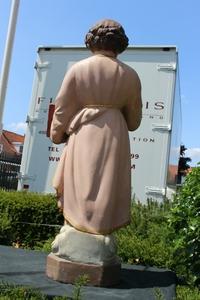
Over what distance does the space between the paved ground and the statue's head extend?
7.11ft

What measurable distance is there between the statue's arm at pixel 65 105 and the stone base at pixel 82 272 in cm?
122

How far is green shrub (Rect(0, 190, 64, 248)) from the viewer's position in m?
8.57

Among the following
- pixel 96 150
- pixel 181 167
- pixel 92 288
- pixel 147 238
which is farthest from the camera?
pixel 181 167

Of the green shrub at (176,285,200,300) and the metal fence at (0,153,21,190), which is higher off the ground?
the metal fence at (0,153,21,190)

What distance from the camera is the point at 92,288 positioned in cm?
427

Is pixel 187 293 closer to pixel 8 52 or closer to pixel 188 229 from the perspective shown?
pixel 188 229

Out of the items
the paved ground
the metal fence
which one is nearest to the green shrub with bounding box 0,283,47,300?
the paved ground

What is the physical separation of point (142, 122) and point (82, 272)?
17.3 ft

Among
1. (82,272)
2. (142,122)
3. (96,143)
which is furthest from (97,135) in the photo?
(142,122)

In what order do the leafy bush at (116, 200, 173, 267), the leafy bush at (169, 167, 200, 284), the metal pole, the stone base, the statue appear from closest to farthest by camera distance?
the stone base
the statue
the leafy bush at (169, 167, 200, 284)
the leafy bush at (116, 200, 173, 267)
the metal pole

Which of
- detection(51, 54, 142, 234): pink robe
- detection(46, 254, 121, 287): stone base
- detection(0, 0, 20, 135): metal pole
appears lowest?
detection(46, 254, 121, 287): stone base

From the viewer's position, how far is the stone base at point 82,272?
4.33 metres

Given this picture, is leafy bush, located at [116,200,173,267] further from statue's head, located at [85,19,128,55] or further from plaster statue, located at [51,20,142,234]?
statue's head, located at [85,19,128,55]

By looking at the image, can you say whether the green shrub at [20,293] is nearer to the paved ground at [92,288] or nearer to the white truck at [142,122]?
the paved ground at [92,288]
